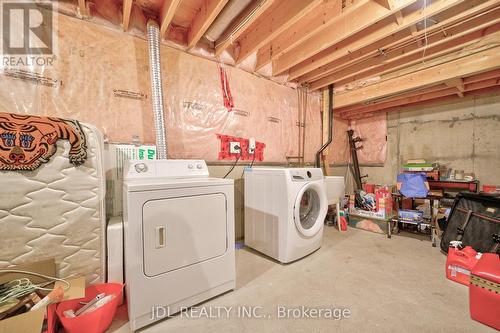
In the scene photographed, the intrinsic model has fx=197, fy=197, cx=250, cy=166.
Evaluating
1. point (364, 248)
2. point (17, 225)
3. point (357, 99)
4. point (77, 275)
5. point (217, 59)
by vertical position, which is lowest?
point (364, 248)

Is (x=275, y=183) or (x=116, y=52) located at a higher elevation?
(x=116, y=52)

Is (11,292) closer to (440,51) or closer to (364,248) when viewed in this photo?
(364,248)

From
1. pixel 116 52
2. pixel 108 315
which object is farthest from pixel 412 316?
pixel 116 52

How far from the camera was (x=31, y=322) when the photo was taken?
2.99ft

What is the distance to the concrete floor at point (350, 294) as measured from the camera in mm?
1232

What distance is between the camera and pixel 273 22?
6.31 feet

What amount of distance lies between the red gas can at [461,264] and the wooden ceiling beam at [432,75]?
6.36ft

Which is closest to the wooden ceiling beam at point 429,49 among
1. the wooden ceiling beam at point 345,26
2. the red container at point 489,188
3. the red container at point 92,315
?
the wooden ceiling beam at point 345,26

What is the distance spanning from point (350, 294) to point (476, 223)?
5.37ft

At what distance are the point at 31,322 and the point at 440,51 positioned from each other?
4078mm

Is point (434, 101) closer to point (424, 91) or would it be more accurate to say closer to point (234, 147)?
point (424, 91)

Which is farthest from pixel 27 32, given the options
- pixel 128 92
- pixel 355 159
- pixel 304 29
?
pixel 355 159

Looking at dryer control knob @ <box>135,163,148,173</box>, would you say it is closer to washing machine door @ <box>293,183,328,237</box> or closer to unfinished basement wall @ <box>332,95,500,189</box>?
washing machine door @ <box>293,183,328,237</box>

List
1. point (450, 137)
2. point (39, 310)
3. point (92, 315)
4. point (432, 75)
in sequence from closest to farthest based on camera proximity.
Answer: point (39, 310) < point (92, 315) < point (432, 75) < point (450, 137)
